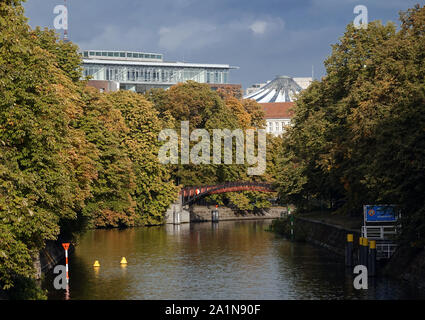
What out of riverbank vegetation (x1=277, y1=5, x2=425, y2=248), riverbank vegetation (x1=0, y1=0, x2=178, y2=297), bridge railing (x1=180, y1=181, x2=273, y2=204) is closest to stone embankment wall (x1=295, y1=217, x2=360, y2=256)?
riverbank vegetation (x1=277, y1=5, x2=425, y2=248)

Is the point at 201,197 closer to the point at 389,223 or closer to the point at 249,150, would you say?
the point at 249,150

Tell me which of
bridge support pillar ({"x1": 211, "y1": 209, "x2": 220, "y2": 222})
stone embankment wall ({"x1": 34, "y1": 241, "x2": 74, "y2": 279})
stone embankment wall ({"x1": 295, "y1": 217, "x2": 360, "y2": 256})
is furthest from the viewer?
bridge support pillar ({"x1": 211, "y1": 209, "x2": 220, "y2": 222})

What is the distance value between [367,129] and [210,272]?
12.9 meters

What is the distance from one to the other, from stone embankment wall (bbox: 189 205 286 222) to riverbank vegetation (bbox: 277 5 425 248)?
24.7 m

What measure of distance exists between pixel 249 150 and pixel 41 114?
76.7m

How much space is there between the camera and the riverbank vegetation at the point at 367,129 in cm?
3859

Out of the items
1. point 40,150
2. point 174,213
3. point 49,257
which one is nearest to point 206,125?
point 174,213

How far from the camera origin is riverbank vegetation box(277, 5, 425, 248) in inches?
1519

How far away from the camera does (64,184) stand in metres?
35.4

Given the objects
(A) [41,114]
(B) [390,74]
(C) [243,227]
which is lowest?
(C) [243,227]

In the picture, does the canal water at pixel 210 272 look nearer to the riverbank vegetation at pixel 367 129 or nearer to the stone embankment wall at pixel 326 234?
the stone embankment wall at pixel 326 234

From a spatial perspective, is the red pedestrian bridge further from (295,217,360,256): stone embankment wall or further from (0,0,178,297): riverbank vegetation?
(0,0,178,297): riverbank vegetation
